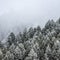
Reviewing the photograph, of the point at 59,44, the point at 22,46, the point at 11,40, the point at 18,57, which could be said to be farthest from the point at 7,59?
the point at 11,40

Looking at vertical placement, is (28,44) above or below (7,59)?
above

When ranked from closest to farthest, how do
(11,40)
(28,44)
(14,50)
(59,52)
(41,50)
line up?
(59,52) < (41,50) < (14,50) < (28,44) < (11,40)

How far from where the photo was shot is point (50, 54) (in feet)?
291

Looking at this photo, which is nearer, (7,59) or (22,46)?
(7,59)

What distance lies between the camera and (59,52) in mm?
86875

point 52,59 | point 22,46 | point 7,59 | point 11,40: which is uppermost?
point 11,40

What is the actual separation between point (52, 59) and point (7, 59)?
22532 millimetres

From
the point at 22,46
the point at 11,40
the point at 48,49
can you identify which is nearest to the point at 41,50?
the point at 48,49

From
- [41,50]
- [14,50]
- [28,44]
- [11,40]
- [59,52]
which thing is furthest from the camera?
[11,40]

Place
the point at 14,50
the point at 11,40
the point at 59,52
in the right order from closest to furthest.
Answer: the point at 59,52, the point at 14,50, the point at 11,40

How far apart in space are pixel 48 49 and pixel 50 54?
267 cm

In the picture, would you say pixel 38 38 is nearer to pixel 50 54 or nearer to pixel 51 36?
pixel 51 36

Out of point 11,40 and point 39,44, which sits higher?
point 11,40

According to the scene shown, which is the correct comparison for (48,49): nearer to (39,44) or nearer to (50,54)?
(50,54)
